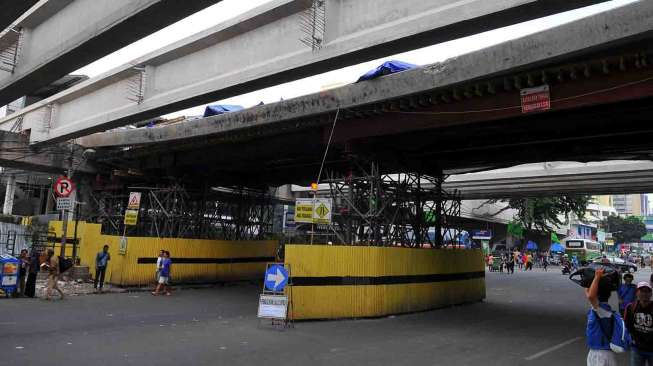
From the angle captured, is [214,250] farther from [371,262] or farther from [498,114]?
[498,114]

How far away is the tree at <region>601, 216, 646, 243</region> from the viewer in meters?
120

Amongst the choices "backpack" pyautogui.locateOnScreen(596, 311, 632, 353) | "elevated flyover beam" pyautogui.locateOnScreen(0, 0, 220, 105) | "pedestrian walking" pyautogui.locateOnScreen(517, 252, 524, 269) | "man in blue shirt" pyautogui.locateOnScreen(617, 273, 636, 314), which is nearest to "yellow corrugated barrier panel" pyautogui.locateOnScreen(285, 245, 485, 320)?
"man in blue shirt" pyautogui.locateOnScreen(617, 273, 636, 314)

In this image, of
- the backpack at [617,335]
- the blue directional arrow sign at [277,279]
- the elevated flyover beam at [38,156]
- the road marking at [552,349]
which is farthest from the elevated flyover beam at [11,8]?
the elevated flyover beam at [38,156]

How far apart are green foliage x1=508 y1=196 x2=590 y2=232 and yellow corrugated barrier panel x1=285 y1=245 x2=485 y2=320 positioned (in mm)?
35238

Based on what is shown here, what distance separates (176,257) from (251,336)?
36.9ft

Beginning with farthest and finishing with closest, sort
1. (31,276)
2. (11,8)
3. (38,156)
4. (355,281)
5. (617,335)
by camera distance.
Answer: (38,156) < (31,276) < (355,281) < (11,8) < (617,335)

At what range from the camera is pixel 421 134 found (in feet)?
47.2

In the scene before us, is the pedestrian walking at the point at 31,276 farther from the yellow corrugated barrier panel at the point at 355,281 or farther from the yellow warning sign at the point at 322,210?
the yellow warning sign at the point at 322,210

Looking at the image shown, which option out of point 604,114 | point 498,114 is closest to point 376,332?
point 498,114

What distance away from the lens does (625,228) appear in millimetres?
121938

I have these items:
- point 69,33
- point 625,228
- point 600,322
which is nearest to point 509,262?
point 600,322

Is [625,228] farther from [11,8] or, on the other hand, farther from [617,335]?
[11,8]

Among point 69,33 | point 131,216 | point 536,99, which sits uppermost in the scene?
point 69,33

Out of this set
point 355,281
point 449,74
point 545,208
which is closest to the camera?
point 449,74
